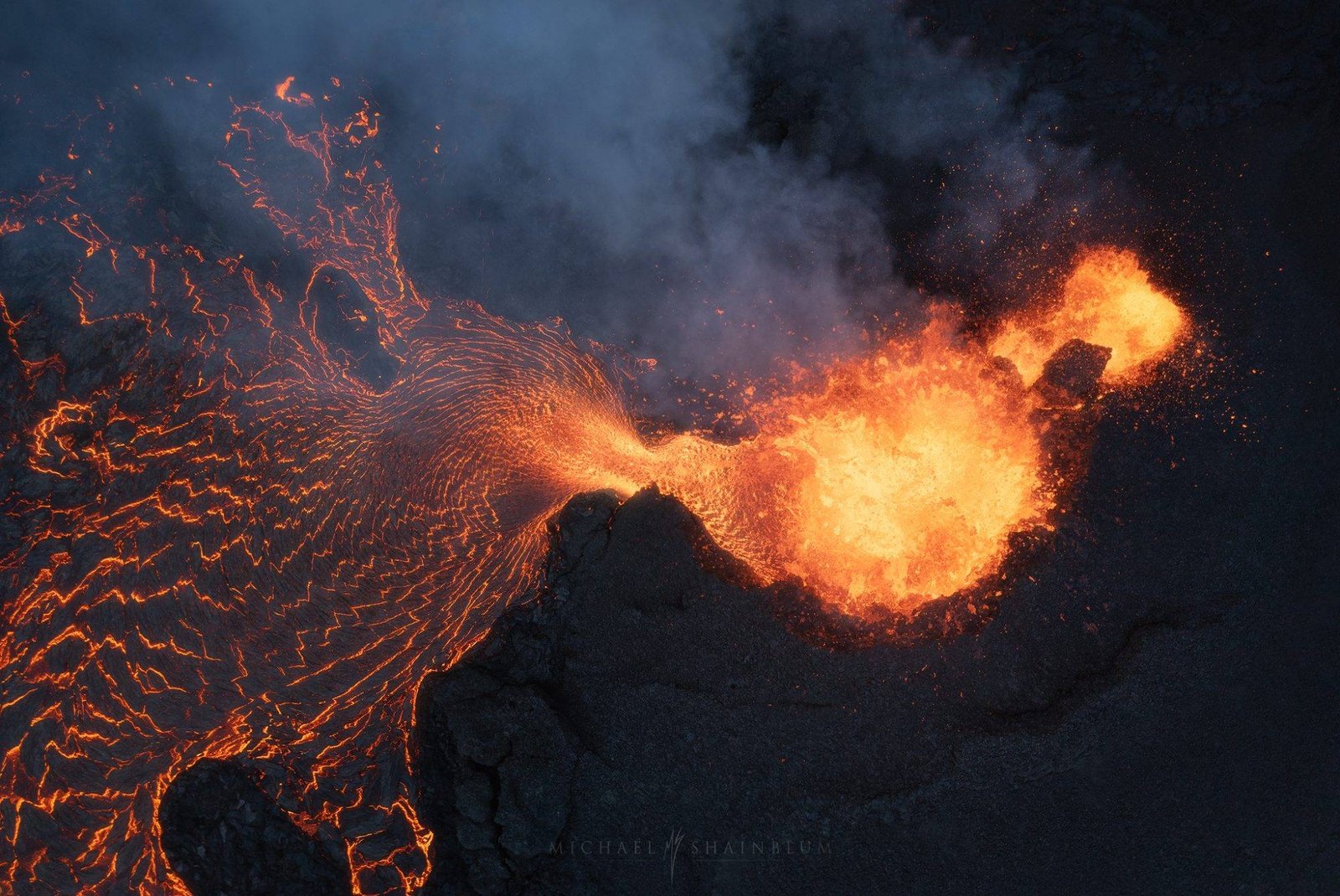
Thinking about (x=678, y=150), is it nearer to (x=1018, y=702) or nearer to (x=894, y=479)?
(x=894, y=479)

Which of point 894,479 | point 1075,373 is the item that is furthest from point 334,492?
point 1075,373

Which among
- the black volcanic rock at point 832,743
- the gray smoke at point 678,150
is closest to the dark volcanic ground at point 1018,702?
the black volcanic rock at point 832,743

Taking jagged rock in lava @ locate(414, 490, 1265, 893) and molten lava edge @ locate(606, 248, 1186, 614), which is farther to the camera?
molten lava edge @ locate(606, 248, 1186, 614)

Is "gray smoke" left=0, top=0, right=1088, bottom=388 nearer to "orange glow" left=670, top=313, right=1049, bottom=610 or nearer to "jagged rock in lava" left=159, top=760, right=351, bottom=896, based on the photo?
"orange glow" left=670, top=313, right=1049, bottom=610

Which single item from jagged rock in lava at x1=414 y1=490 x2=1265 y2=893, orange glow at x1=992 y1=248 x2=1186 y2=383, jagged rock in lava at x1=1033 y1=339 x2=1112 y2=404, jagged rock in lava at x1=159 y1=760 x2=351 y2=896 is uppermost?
orange glow at x1=992 y1=248 x2=1186 y2=383

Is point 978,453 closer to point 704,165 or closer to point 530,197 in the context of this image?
point 704,165
